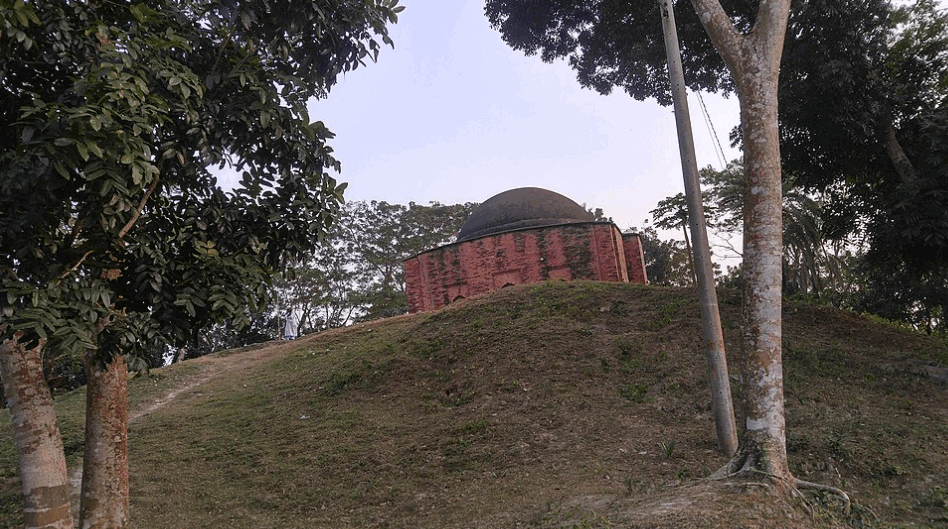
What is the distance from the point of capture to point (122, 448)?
5.77 meters

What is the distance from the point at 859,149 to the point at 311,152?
34.9ft

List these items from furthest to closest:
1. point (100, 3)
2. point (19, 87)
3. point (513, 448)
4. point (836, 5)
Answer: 1. point (836, 5)
2. point (513, 448)
3. point (100, 3)
4. point (19, 87)

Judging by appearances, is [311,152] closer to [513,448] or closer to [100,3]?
[100,3]

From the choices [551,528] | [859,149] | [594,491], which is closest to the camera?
[551,528]

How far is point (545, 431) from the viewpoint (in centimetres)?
949

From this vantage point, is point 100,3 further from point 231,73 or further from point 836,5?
point 836,5

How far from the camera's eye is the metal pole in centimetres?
754

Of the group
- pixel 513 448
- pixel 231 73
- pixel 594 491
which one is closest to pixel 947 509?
pixel 594 491

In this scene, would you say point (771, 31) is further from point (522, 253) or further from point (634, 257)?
point (634, 257)

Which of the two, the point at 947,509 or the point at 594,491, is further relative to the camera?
the point at 594,491

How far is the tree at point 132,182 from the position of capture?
169 inches

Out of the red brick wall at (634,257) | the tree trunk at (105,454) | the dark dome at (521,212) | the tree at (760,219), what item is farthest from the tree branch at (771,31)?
the red brick wall at (634,257)

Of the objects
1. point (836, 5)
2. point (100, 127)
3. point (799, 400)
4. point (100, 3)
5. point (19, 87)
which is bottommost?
point (799, 400)

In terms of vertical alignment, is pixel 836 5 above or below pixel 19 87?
above
